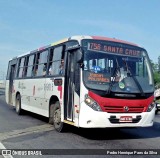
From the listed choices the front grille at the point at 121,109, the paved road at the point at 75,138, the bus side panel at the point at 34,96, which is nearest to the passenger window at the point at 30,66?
the bus side panel at the point at 34,96

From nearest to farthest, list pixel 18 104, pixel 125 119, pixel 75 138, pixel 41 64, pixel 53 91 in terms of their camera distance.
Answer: pixel 125 119 < pixel 75 138 < pixel 53 91 < pixel 41 64 < pixel 18 104

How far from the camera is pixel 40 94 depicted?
12.5m

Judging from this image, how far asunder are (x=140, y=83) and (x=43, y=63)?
4.27 metres

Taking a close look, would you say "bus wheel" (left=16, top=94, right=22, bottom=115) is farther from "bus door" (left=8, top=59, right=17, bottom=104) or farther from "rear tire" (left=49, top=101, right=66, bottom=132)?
"rear tire" (left=49, top=101, right=66, bottom=132)

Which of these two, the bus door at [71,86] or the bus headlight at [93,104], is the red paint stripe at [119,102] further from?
the bus door at [71,86]

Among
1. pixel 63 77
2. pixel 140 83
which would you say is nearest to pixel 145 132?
pixel 140 83

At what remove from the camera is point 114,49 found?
31.7ft

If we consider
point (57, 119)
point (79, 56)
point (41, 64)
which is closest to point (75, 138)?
point (57, 119)

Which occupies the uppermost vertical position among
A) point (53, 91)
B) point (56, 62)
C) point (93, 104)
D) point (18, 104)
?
point (56, 62)

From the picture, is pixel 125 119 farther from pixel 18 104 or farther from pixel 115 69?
pixel 18 104

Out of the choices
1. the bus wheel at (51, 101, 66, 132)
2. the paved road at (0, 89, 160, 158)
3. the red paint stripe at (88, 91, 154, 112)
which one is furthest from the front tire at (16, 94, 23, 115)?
the red paint stripe at (88, 91, 154, 112)

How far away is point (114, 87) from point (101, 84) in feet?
1.22

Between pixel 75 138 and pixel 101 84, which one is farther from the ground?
pixel 101 84

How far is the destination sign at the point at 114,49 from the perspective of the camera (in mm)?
9445
